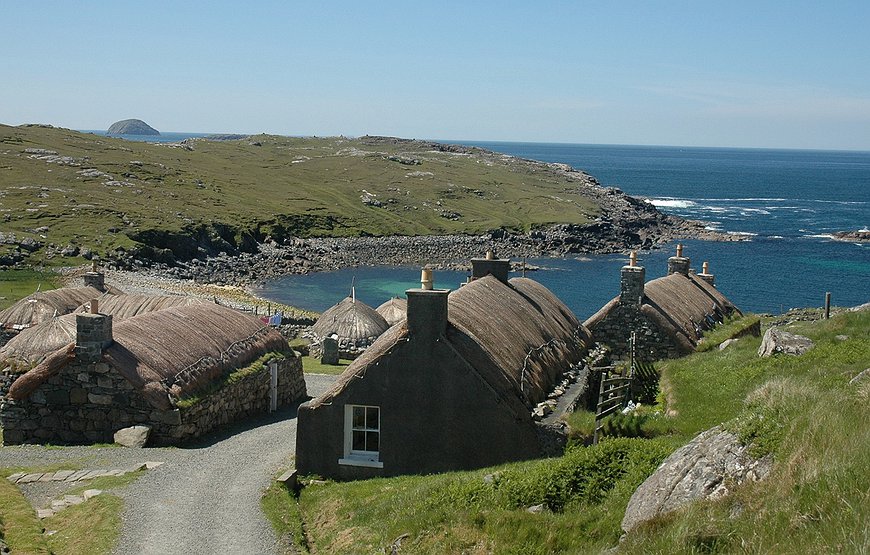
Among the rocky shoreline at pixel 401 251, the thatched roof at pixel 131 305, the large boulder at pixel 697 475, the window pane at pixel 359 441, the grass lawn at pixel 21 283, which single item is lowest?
the rocky shoreline at pixel 401 251

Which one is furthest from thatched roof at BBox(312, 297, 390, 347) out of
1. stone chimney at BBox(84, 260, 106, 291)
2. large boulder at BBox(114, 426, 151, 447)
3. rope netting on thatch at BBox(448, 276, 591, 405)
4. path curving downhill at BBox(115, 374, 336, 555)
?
large boulder at BBox(114, 426, 151, 447)

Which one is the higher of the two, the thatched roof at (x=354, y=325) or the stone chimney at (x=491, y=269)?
the stone chimney at (x=491, y=269)

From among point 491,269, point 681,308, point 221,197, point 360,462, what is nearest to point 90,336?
point 360,462

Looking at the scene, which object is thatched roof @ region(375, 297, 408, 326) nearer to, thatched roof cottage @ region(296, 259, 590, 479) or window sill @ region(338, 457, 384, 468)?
Result: thatched roof cottage @ region(296, 259, 590, 479)

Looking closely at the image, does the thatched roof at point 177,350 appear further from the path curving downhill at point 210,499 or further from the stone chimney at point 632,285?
the stone chimney at point 632,285

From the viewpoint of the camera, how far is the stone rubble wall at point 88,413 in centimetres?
2566

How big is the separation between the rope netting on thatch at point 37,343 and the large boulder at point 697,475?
21.0m

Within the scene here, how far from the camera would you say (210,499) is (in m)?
20.6

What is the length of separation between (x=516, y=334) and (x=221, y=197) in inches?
4861

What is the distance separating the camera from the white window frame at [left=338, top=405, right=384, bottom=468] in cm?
2097

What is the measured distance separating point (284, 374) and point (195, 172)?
135m

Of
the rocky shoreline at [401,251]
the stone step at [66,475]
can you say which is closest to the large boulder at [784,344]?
the stone step at [66,475]

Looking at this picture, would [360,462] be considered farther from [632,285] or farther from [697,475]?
[632,285]

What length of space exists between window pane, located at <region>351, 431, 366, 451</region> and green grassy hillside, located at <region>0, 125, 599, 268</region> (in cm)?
8373
